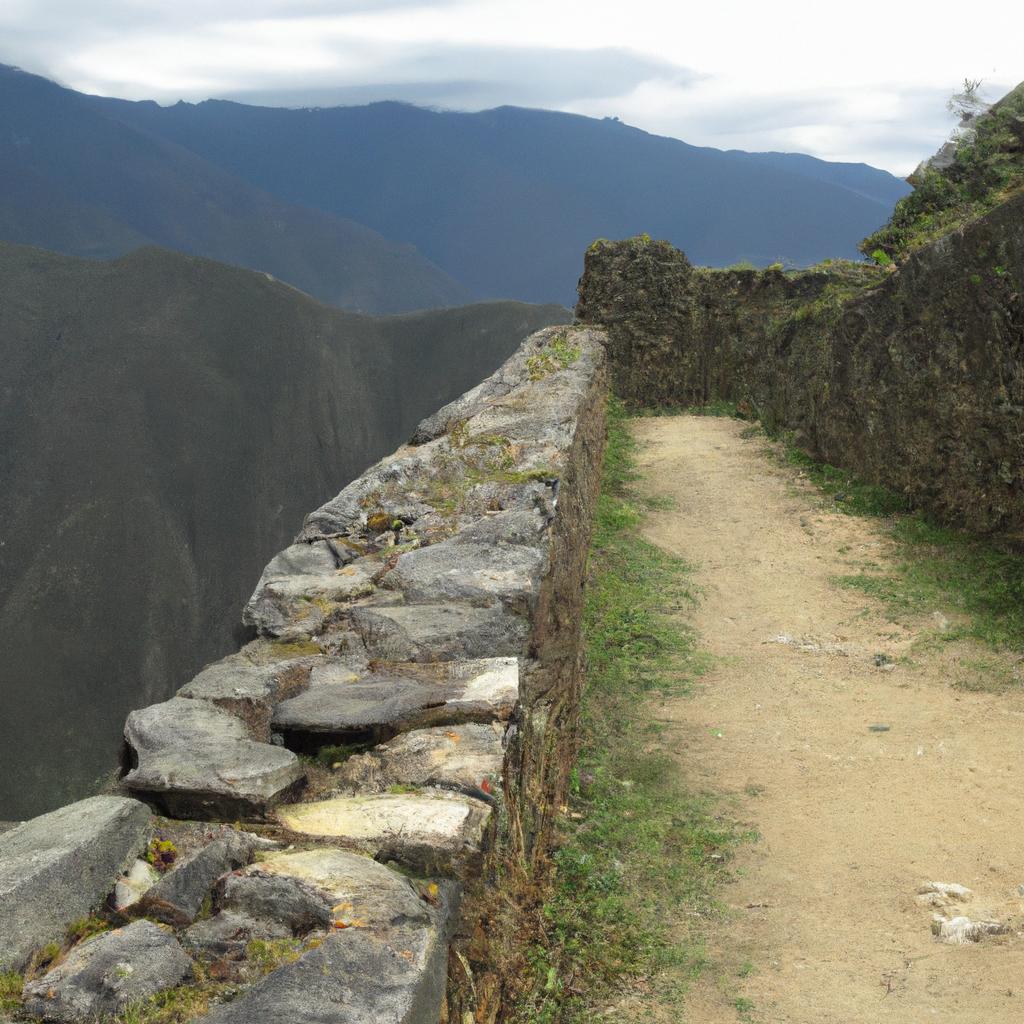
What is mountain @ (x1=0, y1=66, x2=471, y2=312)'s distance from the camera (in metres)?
71.8

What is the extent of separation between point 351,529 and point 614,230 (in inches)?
3607

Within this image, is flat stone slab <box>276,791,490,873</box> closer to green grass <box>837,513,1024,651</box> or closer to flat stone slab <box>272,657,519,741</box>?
flat stone slab <box>272,657,519,741</box>

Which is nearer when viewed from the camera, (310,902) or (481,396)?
(310,902)

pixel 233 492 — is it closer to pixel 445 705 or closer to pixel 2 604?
pixel 2 604

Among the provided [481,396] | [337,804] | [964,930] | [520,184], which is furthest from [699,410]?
[520,184]

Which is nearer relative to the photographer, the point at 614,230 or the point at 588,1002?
the point at 588,1002

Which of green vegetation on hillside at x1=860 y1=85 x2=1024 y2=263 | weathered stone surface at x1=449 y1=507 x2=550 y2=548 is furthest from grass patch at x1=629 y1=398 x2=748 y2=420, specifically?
weathered stone surface at x1=449 y1=507 x2=550 y2=548

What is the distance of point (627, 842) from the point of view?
3646 mm

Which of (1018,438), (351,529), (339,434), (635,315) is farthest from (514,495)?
(339,434)

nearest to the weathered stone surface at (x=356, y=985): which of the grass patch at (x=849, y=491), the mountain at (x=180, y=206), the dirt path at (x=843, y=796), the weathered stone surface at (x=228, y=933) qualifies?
the weathered stone surface at (x=228, y=933)

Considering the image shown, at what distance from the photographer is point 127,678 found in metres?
24.7

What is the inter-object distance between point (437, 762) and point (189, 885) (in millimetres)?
747

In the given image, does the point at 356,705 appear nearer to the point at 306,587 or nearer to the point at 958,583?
the point at 306,587

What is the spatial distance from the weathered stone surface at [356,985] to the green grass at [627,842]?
36.8 inches
